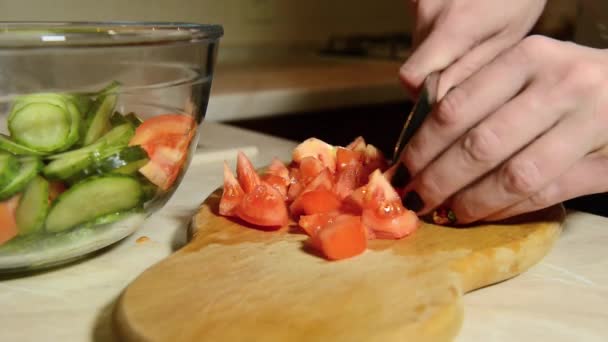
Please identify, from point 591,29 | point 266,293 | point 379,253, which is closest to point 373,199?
point 379,253

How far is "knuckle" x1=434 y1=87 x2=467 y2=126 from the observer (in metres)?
0.83

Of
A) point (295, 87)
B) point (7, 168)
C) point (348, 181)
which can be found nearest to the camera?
point (7, 168)

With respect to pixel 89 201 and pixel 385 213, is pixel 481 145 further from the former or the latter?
pixel 89 201

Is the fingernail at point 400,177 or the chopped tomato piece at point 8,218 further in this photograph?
the fingernail at point 400,177

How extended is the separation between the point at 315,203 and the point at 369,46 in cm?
236

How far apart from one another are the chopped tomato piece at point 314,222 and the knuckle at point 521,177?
225mm

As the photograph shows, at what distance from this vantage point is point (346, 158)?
105 cm

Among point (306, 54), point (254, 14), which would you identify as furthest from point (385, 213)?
point (306, 54)

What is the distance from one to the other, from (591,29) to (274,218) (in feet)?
3.71

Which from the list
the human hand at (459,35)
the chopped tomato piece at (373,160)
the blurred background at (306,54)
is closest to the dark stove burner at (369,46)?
the blurred background at (306,54)

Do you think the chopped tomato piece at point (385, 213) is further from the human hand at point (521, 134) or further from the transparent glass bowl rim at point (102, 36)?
the transparent glass bowl rim at point (102, 36)

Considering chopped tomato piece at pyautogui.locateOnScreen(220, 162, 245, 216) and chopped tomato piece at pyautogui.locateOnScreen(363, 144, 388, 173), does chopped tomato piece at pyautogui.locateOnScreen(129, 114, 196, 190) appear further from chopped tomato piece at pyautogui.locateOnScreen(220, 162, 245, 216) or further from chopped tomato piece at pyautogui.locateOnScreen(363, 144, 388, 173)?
chopped tomato piece at pyautogui.locateOnScreen(363, 144, 388, 173)

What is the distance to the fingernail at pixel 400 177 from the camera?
3.15ft

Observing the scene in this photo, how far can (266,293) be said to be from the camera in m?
0.68
